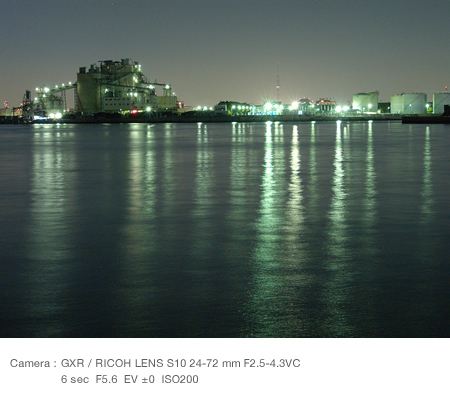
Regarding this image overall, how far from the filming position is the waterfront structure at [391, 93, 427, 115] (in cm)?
17950

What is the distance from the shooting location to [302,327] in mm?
5824

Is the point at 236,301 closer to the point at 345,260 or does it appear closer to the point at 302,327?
the point at 302,327

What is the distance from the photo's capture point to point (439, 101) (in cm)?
16800

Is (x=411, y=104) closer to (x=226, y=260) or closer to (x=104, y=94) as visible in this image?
(x=104, y=94)

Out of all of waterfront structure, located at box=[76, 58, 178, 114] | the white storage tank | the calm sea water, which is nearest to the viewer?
the calm sea water

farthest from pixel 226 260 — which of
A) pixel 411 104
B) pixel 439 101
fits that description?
pixel 411 104

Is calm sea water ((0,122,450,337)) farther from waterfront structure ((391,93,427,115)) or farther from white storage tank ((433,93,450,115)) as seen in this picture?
waterfront structure ((391,93,427,115))

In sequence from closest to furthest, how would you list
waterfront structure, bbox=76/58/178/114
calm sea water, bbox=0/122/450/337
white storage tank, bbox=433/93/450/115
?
calm sea water, bbox=0/122/450/337, white storage tank, bbox=433/93/450/115, waterfront structure, bbox=76/58/178/114

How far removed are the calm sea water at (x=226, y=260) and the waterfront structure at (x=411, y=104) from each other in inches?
6728

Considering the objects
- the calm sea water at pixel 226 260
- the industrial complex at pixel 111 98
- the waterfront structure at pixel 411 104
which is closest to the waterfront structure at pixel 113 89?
the industrial complex at pixel 111 98

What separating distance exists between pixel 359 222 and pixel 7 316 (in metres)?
6.94

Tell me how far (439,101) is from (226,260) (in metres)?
171

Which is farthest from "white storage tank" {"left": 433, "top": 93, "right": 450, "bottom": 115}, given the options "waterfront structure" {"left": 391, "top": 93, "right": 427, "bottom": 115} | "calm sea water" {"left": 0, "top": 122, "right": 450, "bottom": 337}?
"calm sea water" {"left": 0, "top": 122, "right": 450, "bottom": 337}

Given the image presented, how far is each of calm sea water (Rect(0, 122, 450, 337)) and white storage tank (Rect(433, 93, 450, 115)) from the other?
524ft
